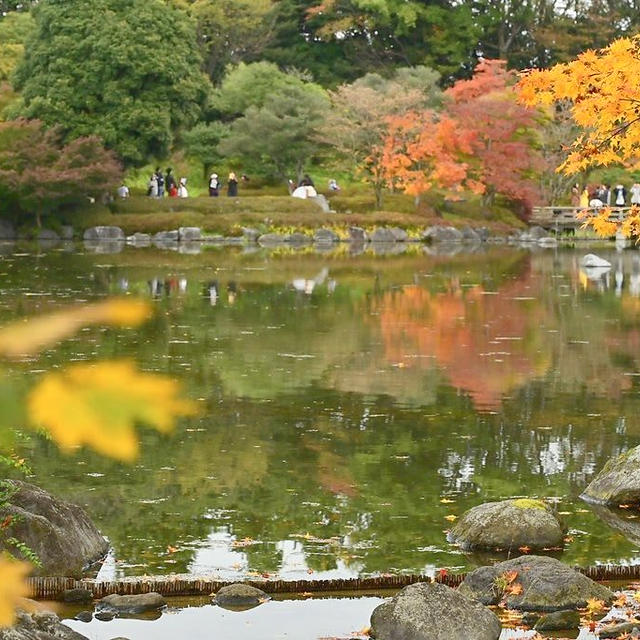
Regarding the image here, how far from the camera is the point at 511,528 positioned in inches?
323

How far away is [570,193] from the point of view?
178ft

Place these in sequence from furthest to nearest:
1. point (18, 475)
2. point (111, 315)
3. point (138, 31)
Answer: point (138, 31)
point (18, 475)
point (111, 315)

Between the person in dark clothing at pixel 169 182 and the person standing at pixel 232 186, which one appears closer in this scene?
the person standing at pixel 232 186

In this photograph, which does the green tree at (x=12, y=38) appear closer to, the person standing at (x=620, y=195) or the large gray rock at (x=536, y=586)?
the person standing at (x=620, y=195)

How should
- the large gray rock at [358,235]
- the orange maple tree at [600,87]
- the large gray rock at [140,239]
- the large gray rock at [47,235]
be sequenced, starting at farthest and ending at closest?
the large gray rock at [358,235]
the large gray rock at [47,235]
the large gray rock at [140,239]
the orange maple tree at [600,87]

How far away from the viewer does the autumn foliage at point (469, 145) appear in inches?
1884

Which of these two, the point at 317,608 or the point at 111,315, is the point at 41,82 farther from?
the point at 111,315

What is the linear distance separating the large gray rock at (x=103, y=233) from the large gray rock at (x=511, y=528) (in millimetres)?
37829

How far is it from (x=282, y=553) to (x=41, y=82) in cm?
4000

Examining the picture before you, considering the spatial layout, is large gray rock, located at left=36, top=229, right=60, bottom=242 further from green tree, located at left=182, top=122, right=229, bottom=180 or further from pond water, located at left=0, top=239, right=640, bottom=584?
pond water, located at left=0, top=239, right=640, bottom=584

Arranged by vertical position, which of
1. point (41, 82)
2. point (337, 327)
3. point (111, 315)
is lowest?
point (337, 327)

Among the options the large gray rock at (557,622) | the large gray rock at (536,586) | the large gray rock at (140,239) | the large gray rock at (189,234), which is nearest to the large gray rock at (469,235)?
the large gray rock at (189,234)

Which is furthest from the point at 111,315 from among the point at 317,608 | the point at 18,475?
the point at 18,475

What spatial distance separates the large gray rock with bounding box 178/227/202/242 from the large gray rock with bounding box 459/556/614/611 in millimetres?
38825
